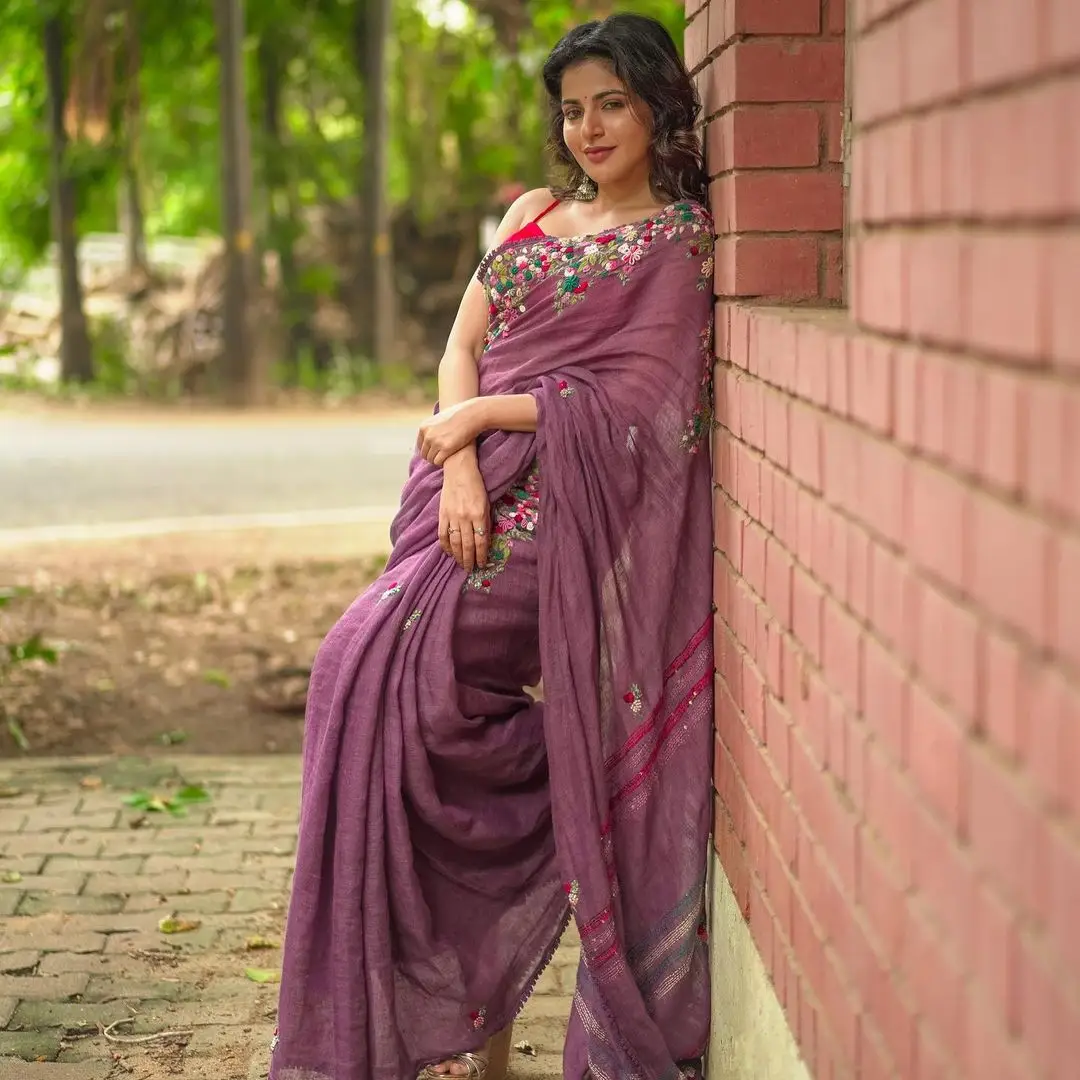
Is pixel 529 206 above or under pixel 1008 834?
above

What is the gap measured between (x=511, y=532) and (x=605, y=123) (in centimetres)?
77

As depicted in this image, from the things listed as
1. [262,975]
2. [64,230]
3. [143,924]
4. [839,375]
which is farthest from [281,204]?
[839,375]

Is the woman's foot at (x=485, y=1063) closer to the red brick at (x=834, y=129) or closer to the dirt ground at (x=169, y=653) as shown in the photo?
the red brick at (x=834, y=129)

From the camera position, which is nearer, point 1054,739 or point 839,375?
point 1054,739

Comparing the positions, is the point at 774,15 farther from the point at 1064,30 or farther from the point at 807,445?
the point at 1064,30

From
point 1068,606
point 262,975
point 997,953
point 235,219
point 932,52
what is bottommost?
point 262,975

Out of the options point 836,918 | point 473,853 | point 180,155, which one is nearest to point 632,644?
point 473,853

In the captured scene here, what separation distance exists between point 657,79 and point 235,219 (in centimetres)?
1575

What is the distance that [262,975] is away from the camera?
154 inches

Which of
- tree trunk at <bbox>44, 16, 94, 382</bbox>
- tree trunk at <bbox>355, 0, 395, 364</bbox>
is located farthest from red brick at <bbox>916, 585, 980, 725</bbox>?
tree trunk at <bbox>44, 16, 94, 382</bbox>

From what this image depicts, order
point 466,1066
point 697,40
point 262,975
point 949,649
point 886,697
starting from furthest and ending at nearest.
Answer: point 262,975 → point 697,40 → point 466,1066 → point 886,697 → point 949,649

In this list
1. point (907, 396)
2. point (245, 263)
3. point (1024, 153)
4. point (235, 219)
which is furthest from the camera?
point (245, 263)

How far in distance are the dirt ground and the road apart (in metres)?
1.46

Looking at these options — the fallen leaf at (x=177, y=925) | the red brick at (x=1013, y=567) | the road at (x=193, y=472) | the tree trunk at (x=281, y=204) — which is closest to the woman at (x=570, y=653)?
the fallen leaf at (x=177, y=925)
